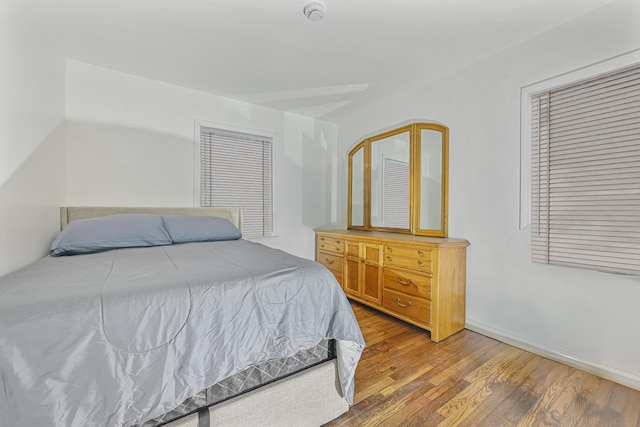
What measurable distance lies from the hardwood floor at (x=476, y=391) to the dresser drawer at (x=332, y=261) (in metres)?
1.26

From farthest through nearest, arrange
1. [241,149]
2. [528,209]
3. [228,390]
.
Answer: [241,149]
[528,209]
[228,390]

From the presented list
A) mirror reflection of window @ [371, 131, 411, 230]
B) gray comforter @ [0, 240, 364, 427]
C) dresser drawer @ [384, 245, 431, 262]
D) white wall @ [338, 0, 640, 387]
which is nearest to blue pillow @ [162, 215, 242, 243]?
gray comforter @ [0, 240, 364, 427]

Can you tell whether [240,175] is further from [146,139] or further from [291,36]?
[291,36]

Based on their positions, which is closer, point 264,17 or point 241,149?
point 264,17

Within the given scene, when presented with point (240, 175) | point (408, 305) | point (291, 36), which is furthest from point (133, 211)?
point (408, 305)

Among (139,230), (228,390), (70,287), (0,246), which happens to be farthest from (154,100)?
(228,390)

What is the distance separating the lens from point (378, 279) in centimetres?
285

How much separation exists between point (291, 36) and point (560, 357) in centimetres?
310

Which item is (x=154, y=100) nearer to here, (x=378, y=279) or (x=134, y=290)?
(x=134, y=290)

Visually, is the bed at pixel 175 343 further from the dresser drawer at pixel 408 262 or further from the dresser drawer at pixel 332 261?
the dresser drawer at pixel 332 261

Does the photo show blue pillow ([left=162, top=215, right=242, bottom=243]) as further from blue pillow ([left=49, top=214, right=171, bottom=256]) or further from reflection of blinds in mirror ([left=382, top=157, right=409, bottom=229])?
reflection of blinds in mirror ([left=382, top=157, right=409, bottom=229])

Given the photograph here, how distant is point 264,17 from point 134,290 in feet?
6.33

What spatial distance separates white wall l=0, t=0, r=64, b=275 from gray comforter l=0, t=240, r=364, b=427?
551mm

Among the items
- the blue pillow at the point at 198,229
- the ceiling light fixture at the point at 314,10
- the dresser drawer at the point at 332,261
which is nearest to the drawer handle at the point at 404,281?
the dresser drawer at the point at 332,261
